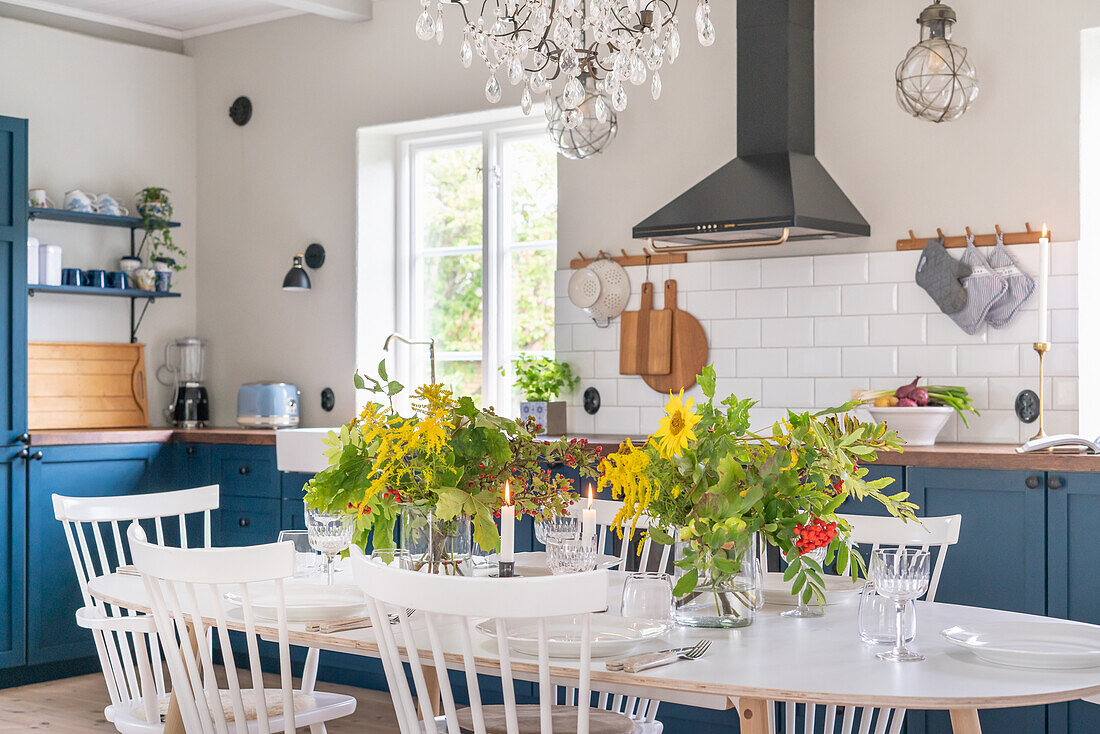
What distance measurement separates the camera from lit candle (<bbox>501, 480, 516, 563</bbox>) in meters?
2.11

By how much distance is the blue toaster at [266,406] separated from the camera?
5.11m

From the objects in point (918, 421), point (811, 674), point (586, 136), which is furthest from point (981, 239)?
point (811, 674)

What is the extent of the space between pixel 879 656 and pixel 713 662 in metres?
0.25

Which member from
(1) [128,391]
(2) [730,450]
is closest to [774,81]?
(2) [730,450]

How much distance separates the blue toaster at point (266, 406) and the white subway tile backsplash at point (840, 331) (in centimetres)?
225

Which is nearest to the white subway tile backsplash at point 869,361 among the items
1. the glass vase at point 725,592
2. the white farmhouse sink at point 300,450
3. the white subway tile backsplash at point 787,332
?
the white subway tile backsplash at point 787,332

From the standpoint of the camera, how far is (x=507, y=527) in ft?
6.99

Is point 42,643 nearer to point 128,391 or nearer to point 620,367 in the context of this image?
point 128,391

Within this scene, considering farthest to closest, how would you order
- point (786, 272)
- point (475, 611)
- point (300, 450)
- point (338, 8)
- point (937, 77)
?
point (338, 8) → point (300, 450) → point (786, 272) → point (937, 77) → point (475, 611)

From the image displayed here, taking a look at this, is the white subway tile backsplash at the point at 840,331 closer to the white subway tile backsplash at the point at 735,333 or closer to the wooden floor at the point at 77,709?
the white subway tile backsplash at the point at 735,333

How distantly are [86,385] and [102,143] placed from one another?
3.47ft

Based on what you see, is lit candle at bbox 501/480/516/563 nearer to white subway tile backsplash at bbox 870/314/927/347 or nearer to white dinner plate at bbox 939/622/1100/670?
white dinner plate at bbox 939/622/1100/670

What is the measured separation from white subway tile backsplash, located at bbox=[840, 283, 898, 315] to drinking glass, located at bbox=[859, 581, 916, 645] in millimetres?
2262

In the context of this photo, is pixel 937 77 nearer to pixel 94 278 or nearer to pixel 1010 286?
pixel 1010 286
